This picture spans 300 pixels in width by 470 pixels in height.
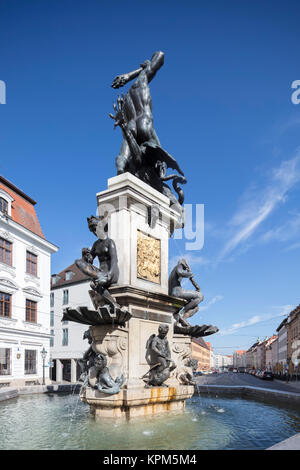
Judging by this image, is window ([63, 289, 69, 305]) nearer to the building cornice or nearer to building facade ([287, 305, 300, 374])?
the building cornice

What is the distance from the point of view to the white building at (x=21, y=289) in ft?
85.1

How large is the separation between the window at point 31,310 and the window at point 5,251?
346 cm

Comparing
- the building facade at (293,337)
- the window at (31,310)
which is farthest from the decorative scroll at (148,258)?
the building facade at (293,337)

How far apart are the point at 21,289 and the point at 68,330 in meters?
14.7

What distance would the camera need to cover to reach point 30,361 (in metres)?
28.0

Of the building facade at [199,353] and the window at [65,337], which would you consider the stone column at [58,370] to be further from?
the building facade at [199,353]

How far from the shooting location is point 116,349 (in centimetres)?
701

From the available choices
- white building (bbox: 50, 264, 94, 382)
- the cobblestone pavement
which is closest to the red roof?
white building (bbox: 50, 264, 94, 382)

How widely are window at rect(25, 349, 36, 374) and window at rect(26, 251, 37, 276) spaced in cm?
554
